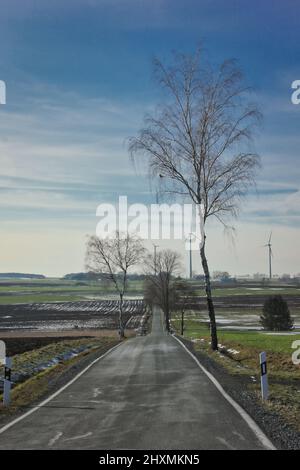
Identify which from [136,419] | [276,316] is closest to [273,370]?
[136,419]

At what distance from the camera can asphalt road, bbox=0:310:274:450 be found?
7613 mm

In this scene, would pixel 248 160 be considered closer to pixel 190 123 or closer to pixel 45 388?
pixel 190 123

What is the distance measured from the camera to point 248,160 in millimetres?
20828

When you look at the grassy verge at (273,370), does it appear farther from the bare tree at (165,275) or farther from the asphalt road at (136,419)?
the bare tree at (165,275)

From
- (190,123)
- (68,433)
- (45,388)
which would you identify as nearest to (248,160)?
(190,123)

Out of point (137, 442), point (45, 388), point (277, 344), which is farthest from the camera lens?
point (277, 344)

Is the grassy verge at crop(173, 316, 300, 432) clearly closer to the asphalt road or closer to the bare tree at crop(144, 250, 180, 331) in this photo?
the asphalt road

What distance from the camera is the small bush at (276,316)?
54.8m

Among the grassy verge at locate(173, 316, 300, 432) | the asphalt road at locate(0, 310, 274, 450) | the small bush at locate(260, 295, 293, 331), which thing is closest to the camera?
the asphalt road at locate(0, 310, 274, 450)

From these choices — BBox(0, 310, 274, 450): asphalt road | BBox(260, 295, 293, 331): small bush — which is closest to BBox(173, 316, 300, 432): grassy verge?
BBox(0, 310, 274, 450): asphalt road

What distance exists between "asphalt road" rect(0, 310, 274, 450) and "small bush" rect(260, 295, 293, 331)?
139 ft

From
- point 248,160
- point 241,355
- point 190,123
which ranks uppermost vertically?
point 190,123

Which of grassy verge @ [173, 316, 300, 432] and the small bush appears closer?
grassy verge @ [173, 316, 300, 432]
